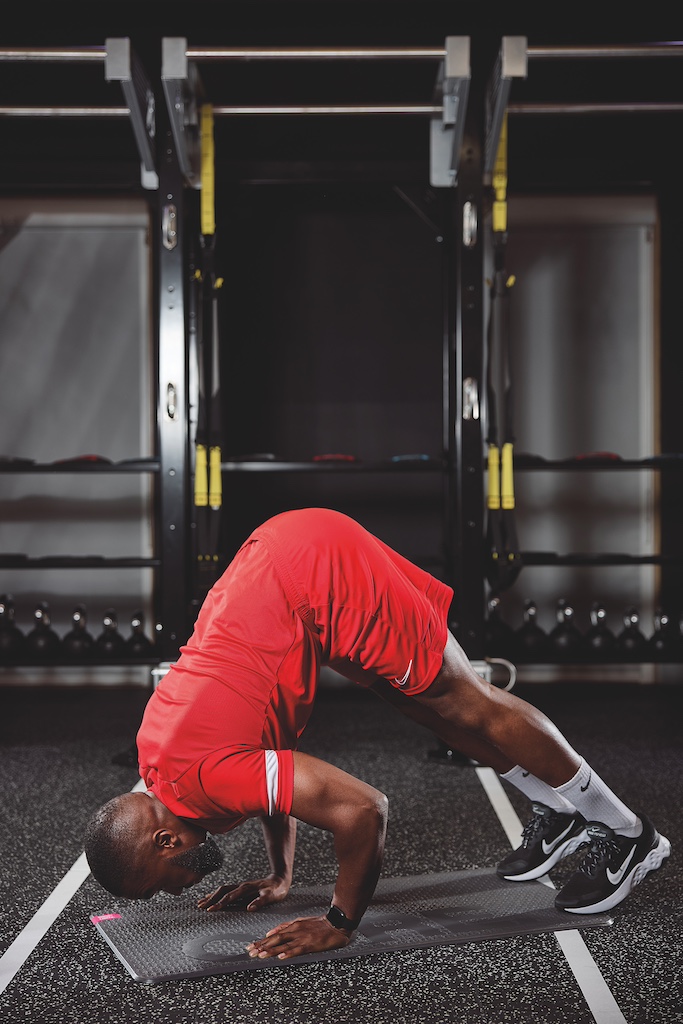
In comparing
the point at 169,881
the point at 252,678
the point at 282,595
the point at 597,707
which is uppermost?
the point at 282,595

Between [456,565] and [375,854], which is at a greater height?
[456,565]

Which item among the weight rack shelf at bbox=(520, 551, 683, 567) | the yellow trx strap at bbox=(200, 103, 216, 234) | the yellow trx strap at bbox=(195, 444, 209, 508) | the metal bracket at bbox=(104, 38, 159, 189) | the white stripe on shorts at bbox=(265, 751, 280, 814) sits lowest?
the white stripe on shorts at bbox=(265, 751, 280, 814)

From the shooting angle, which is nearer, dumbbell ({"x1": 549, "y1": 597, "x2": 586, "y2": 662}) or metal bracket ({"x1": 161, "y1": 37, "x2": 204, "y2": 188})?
metal bracket ({"x1": 161, "y1": 37, "x2": 204, "y2": 188})

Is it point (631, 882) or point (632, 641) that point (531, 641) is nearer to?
point (632, 641)

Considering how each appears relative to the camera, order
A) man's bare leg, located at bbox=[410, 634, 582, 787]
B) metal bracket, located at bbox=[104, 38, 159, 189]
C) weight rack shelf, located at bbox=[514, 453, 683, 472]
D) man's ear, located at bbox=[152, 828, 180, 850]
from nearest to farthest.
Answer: man's ear, located at bbox=[152, 828, 180, 850], man's bare leg, located at bbox=[410, 634, 582, 787], metal bracket, located at bbox=[104, 38, 159, 189], weight rack shelf, located at bbox=[514, 453, 683, 472]

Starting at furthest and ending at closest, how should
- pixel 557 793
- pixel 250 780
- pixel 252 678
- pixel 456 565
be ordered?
pixel 456 565 → pixel 557 793 → pixel 252 678 → pixel 250 780

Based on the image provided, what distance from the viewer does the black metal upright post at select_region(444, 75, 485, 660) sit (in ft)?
12.1

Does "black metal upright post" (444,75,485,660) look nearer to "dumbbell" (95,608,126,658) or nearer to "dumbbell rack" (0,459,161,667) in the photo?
"dumbbell rack" (0,459,161,667)

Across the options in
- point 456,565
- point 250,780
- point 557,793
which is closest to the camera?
point 250,780

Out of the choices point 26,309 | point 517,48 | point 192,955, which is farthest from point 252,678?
point 26,309

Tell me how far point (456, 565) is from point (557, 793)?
170 cm

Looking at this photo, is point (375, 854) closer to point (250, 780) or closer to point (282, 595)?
point (250, 780)

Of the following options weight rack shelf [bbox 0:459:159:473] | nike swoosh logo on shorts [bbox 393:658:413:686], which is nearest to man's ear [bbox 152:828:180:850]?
nike swoosh logo on shorts [bbox 393:658:413:686]

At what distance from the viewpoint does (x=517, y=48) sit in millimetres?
3439
